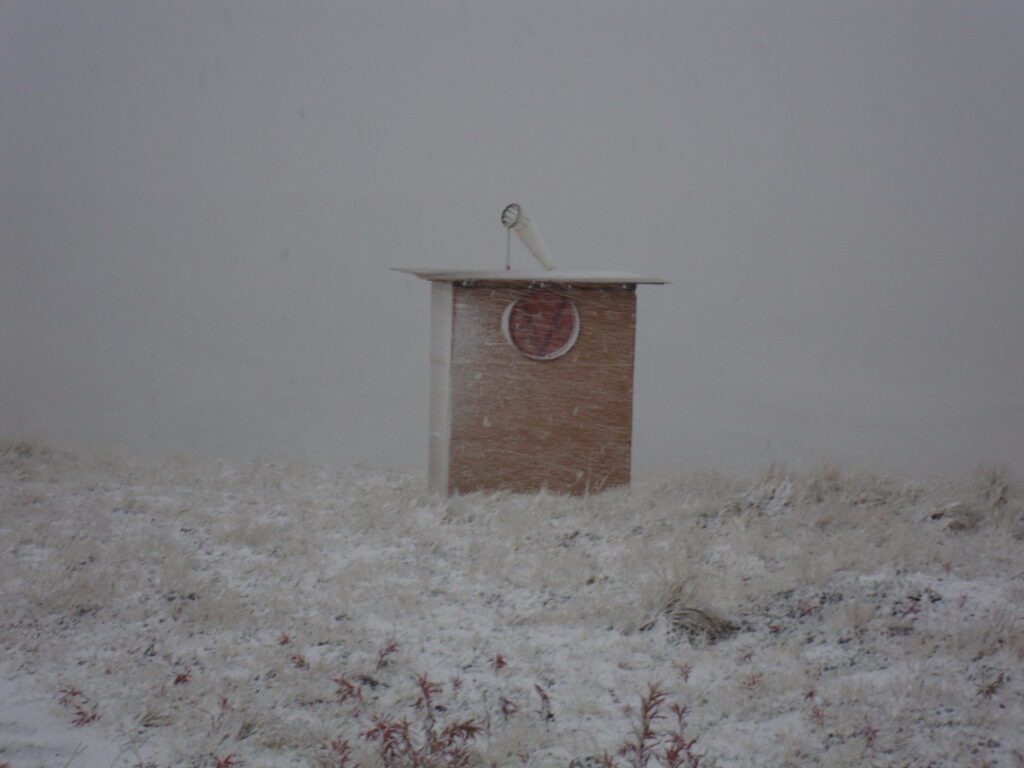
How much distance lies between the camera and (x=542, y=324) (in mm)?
6285

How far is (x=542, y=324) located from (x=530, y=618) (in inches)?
104

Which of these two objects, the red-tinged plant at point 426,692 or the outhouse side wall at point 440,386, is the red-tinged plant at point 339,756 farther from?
the outhouse side wall at point 440,386

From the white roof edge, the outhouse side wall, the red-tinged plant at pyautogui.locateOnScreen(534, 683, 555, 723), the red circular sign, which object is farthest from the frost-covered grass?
the white roof edge

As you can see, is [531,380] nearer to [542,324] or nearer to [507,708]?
[542,324]

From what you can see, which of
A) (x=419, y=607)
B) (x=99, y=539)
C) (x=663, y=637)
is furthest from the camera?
(x=99, y=539)

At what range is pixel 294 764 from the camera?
9.26 feet

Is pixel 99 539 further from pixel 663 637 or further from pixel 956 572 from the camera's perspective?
pixel 956 572

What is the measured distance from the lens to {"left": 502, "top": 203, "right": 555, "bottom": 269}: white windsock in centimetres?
630

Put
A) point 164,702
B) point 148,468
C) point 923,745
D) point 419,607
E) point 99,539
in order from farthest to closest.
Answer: point 148,468, point 99,539, point 419,607, point 164,702, point 923,745

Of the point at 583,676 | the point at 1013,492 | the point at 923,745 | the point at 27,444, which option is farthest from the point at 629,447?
the point at 27,444

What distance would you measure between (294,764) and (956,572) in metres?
3.14

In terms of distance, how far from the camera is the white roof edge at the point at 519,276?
608cm

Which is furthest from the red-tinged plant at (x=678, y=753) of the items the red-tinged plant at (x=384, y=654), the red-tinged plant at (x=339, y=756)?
the red-tinged plant at (x=384, y=654)

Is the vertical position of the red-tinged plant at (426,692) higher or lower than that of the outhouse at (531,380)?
lower
